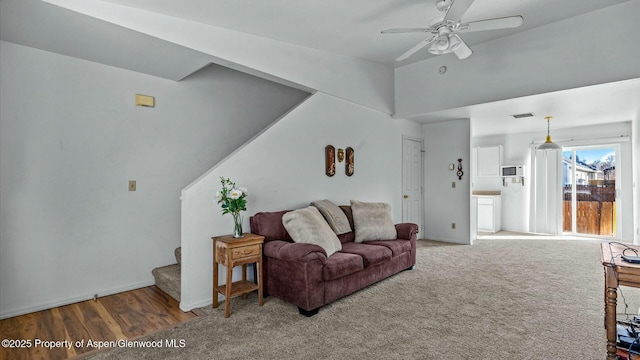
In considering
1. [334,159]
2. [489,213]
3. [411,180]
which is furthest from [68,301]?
[489,213]

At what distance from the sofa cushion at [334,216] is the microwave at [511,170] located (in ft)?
18.6

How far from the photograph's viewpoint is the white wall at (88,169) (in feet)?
9.51

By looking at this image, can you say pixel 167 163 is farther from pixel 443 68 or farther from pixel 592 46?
pixel 592 46

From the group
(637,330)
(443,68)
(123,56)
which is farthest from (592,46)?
(123,56)

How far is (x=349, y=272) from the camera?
3154mm

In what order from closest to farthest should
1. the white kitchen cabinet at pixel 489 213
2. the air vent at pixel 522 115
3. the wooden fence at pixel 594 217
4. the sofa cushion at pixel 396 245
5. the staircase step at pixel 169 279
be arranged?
the staircase step at pixel 169 279 < the sofa cushion at pixel 396 245 < the air vent at pixel 522 115 < the wooden fence at pixel 594 217 < the white kitchen cabinet at pixel 489 213

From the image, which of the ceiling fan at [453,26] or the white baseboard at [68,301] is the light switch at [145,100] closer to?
the white baseboard at [68,301]

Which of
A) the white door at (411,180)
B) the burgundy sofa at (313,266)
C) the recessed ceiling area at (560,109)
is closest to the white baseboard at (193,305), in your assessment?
the burgundy sofa at (313,266)

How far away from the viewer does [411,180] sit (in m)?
6.25

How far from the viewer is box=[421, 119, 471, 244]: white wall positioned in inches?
236

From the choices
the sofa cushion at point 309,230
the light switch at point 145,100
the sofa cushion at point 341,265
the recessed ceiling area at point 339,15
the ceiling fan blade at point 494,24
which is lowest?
the sofa cushion at point 341,265

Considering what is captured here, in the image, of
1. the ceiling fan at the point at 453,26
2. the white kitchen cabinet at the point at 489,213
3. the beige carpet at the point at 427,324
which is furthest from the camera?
the white kitchen cabinet at the point at 489,213

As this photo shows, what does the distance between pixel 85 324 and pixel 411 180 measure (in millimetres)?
5425

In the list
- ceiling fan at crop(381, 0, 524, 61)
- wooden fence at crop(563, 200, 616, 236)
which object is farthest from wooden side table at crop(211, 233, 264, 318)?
wooden fence at crop(563, 200, 616, 236)
